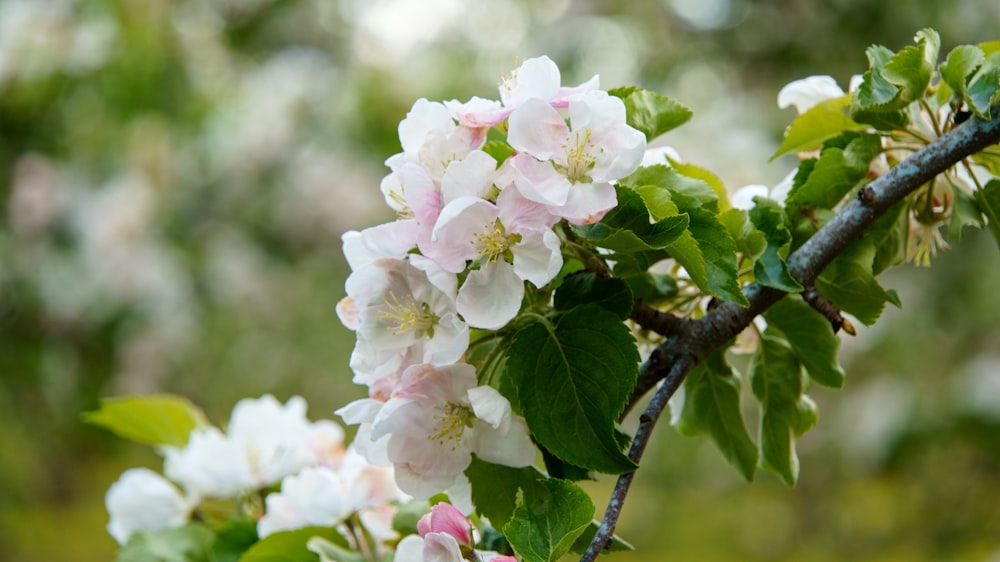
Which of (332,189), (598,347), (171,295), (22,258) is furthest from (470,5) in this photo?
(598,347)

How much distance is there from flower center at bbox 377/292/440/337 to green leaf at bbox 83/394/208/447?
0.90 feet

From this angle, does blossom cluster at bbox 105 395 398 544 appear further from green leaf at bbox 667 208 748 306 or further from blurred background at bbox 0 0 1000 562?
blurred background at bbox 0 0 1000 562

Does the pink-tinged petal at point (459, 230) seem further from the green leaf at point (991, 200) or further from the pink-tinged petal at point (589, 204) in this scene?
the green leaf at point (991, 200)

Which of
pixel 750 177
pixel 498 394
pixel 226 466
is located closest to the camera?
pixel 498 394

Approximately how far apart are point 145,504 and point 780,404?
1.18 feet

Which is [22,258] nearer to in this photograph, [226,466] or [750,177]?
[750,177]

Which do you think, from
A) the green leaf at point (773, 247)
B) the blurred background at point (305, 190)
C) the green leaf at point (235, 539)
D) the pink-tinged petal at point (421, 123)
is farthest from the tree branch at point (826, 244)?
the blurred background at point (305, 190)

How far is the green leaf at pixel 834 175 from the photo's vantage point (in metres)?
0.42

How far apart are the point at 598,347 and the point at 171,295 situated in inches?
77.5

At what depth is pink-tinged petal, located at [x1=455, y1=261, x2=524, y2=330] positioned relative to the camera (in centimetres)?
35

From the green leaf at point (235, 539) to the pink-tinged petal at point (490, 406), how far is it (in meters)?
0.22

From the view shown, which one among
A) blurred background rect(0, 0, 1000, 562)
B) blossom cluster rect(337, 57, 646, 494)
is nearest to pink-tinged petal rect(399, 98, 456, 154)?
blossom cluster rect(337, 57, 646, 494)

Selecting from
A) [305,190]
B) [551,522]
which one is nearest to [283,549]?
[551,522]

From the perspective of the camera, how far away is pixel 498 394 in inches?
14.4
